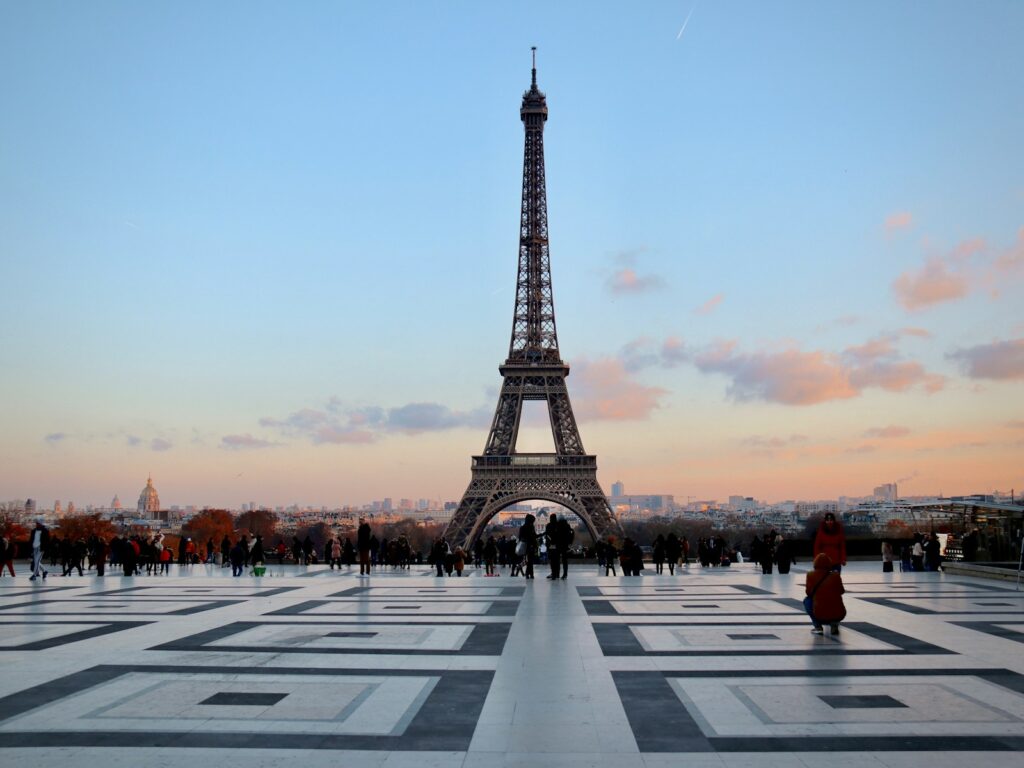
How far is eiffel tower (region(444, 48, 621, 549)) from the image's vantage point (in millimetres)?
60562

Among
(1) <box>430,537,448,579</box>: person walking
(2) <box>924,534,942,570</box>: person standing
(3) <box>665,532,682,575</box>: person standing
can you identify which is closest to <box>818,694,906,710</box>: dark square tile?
(1) <box>430,537,448,579</box>: person walking

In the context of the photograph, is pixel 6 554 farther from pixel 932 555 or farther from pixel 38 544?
pixel 932 555

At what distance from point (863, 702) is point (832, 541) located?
186 inches

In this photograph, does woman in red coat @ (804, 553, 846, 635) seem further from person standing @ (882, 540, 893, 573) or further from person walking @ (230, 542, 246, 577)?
person walking @ (230, 542, 246, 577)

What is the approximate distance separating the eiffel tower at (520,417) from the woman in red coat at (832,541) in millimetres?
46155

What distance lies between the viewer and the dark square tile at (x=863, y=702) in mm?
7426

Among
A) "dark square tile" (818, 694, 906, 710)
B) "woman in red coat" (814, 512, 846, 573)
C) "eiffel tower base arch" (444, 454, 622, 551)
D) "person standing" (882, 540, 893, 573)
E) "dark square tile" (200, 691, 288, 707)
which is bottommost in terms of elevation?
"dark square tile" (200, 691, 288, 707)

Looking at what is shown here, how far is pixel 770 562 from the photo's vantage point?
76.7 ft

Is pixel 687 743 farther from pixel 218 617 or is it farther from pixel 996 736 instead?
pixel 218 617

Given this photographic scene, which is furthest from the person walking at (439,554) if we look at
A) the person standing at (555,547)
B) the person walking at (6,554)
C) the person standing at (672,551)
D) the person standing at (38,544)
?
the person walking at (6,554)

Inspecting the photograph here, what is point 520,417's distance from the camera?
65.6 m

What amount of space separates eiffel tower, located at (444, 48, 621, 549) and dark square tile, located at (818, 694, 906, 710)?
165 ft

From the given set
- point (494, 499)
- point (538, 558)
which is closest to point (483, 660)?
point (538, 558)

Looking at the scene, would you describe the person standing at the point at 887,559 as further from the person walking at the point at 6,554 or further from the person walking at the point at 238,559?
the person walking at the point at 6,554
